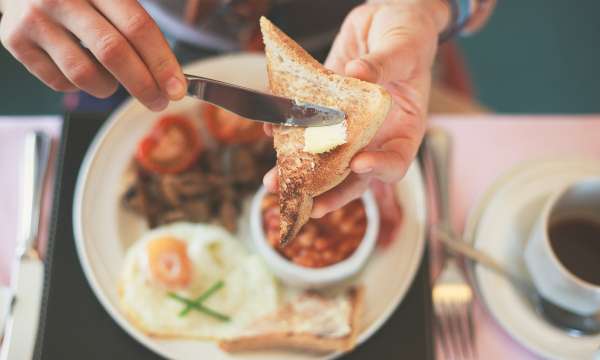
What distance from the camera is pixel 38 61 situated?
980mm

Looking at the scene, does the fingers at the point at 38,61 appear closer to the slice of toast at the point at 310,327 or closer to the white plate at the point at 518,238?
the slice of toast at the point at 310,327

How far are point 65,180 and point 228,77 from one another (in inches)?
19.4

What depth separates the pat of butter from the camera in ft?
3.07

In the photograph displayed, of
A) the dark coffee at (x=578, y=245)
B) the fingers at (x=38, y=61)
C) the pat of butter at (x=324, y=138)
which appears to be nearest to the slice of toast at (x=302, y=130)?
the pat of butter at (x=324, y=138)

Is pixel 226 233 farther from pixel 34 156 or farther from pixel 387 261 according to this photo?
pixel 34 156

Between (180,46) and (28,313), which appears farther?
(180,46)

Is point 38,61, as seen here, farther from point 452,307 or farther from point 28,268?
point 452,307

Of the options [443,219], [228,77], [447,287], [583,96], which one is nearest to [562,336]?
[447,287]

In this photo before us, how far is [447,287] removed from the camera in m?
1.26

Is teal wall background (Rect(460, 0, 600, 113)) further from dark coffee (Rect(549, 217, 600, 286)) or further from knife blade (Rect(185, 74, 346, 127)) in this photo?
knife blade (Rect(185, 74, 346, 127))

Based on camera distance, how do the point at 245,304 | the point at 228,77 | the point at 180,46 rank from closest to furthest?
the point at 245,304
the point at 228,77
the point at 180,46

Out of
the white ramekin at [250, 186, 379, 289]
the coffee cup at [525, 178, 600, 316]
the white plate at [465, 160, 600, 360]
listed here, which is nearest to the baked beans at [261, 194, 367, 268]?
the white ramekin at [250, 186, 379, 289]

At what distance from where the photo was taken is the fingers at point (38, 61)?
0.95m

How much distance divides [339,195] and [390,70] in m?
0.25
